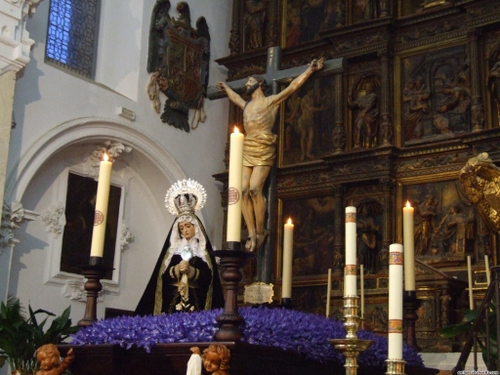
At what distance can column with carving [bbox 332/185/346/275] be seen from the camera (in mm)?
12367

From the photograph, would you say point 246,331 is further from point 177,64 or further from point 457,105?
point 177,64

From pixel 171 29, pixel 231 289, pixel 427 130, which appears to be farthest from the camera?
pixel 171 29

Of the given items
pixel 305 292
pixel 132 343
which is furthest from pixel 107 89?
pixel 132 343

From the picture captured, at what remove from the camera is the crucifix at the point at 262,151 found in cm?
646

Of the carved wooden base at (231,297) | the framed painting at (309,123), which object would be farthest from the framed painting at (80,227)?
the carved wooden base at (231,297)

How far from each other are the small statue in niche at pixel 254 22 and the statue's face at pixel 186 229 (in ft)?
27.8

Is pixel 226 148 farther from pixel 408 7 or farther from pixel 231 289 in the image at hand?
pixel 231 289

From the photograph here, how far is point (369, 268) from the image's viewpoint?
1238cm

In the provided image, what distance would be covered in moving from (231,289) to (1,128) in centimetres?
606

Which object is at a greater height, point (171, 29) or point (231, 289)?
point (171, 29)

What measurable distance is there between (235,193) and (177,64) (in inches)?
368

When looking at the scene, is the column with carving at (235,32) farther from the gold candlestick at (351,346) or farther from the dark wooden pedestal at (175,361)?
the gold candlestick at (351,346)

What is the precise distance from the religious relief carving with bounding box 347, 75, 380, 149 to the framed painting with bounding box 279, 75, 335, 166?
426mm

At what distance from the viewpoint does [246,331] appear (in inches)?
177
